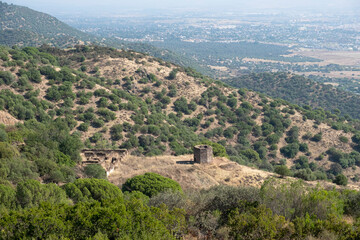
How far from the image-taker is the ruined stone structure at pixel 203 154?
30.3 meters

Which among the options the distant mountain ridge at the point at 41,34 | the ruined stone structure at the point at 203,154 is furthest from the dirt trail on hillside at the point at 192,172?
the distant mountain ridge at the point at 41,34

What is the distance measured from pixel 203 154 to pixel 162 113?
26.8 meters

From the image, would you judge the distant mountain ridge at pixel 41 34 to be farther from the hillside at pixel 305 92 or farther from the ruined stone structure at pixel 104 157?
the ruined stone structure at pixel 104 157

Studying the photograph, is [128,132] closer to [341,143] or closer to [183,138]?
[183,138]

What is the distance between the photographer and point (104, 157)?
3198cm

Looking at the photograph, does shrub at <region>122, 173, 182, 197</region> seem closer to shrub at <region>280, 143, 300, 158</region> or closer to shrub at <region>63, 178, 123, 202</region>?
shrub at <region>63, 178, 123, 202</region>

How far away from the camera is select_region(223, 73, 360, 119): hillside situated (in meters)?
88.7

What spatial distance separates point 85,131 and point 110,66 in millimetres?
26146

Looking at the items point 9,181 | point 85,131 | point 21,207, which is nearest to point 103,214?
point 21,207

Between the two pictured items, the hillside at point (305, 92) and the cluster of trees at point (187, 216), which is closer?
the cluster of trees at point (187, 216)

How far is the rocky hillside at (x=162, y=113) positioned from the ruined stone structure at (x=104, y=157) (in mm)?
6409

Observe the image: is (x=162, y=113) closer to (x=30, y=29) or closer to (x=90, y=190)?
(x=90, y=190)

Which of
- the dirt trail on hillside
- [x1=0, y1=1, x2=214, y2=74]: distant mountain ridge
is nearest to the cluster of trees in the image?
the dirt trail on hillside

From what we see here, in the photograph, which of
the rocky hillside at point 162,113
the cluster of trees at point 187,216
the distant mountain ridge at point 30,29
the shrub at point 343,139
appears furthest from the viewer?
the distant mountain ridge at point 30,29
